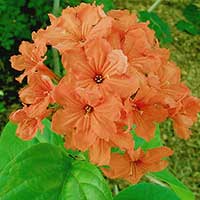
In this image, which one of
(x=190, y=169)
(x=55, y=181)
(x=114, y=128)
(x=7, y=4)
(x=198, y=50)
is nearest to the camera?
(x=114, y=128)

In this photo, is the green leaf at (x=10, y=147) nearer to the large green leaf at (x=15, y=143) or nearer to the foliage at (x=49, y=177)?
the large green leaf at (x=15, y=143)

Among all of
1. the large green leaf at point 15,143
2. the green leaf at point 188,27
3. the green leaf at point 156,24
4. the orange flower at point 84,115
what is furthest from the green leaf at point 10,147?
the green leaf at point 188,27

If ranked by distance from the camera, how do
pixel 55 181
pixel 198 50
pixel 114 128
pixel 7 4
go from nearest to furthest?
pixel 114 128
pixel 55 181
pixel 7 4
pixel 198 50

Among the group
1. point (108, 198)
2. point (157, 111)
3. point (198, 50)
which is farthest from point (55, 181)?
point (198, 50)

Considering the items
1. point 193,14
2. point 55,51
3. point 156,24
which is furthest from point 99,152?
point 193,14

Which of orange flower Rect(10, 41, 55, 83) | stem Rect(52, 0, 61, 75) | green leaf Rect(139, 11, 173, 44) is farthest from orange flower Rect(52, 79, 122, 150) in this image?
green leaf Rect(139, 11, 173, 44)

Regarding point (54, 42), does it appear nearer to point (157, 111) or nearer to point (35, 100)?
point (35, 100)
